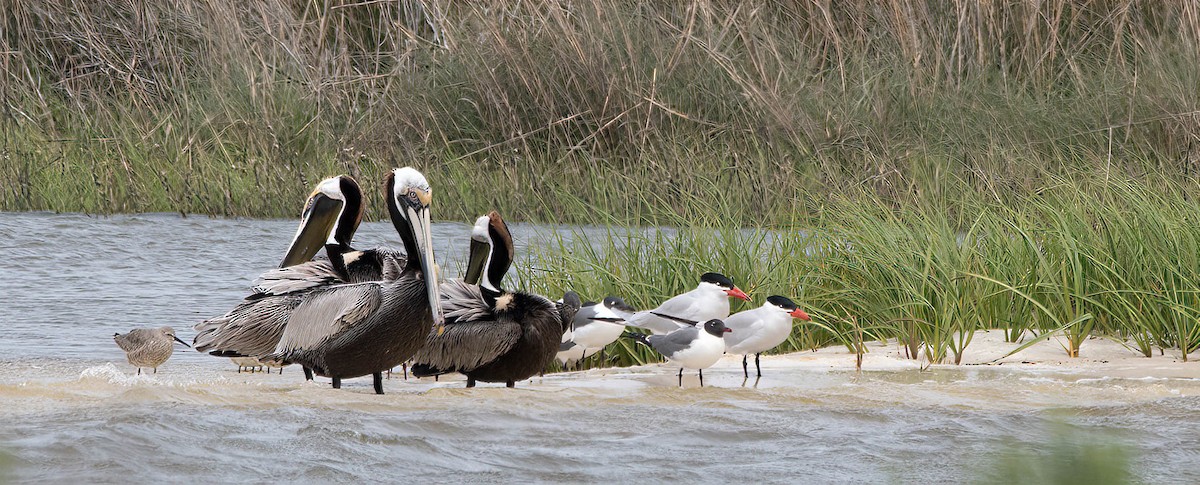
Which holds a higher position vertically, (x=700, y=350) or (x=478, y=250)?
(x=478, y=250)

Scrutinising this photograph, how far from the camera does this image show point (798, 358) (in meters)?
7.20

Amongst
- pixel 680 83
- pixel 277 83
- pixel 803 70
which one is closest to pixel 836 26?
pixel 803 70

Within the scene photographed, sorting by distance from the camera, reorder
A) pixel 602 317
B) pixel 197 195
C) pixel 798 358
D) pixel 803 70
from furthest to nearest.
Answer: pixel 803 70
pixel 197 195
pixel 798 358
pixel 602 317

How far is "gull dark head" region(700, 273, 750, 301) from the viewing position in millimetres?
6820

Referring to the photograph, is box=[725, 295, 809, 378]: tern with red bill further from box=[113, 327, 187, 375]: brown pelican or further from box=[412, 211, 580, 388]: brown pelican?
box=[113, 327, 187, 375]: brown pelican

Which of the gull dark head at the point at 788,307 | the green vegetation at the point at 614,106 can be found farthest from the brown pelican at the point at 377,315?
the green vegetation at the point at 614,106

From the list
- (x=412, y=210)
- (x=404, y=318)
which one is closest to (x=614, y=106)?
(x=412, y=210)

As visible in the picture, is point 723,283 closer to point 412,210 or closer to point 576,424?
point 576,424

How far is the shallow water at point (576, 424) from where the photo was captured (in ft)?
15.4

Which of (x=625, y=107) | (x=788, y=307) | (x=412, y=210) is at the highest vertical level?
(x=625, y=107)

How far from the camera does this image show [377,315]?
216 inches

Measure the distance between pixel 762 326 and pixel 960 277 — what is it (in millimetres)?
1212

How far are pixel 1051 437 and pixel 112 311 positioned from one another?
5.34 metres

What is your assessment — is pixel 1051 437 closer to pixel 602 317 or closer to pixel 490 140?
pixel 602 317
